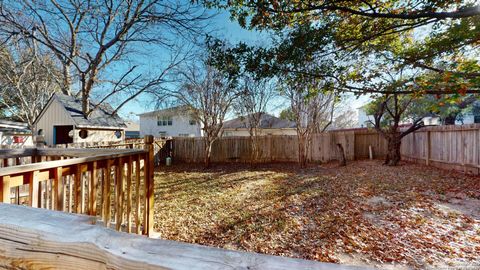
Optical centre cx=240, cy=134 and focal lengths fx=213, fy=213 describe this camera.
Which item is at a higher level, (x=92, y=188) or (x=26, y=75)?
(x=26, y=75)

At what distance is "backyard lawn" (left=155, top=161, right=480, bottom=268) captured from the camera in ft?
9.76

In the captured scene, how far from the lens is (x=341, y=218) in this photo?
400 cm

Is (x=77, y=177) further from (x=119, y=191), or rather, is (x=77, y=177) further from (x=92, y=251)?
(x=92, y=251)

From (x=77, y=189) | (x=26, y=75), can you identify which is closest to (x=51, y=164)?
(x=77, y=189)

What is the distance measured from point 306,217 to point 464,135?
6597mm

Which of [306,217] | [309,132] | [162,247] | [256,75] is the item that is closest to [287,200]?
[306,217]

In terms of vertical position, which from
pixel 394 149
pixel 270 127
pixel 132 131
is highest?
pixel 132 131

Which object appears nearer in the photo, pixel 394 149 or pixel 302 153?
pixel 394 149

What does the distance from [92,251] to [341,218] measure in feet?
14.1

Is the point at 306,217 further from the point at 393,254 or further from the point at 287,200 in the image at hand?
the point at 393,254

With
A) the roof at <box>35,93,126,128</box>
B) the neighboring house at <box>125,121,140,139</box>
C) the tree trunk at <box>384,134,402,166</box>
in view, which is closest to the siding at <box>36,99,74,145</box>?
the roof at <box>35,93,126,128</box>

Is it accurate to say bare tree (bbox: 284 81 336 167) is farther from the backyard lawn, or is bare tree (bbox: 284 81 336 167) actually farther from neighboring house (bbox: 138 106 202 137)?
neighboring house (bbox: 138 106 202 137)

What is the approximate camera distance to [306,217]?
4.13 meters

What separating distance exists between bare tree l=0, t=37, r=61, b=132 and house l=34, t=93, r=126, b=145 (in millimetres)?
1666
